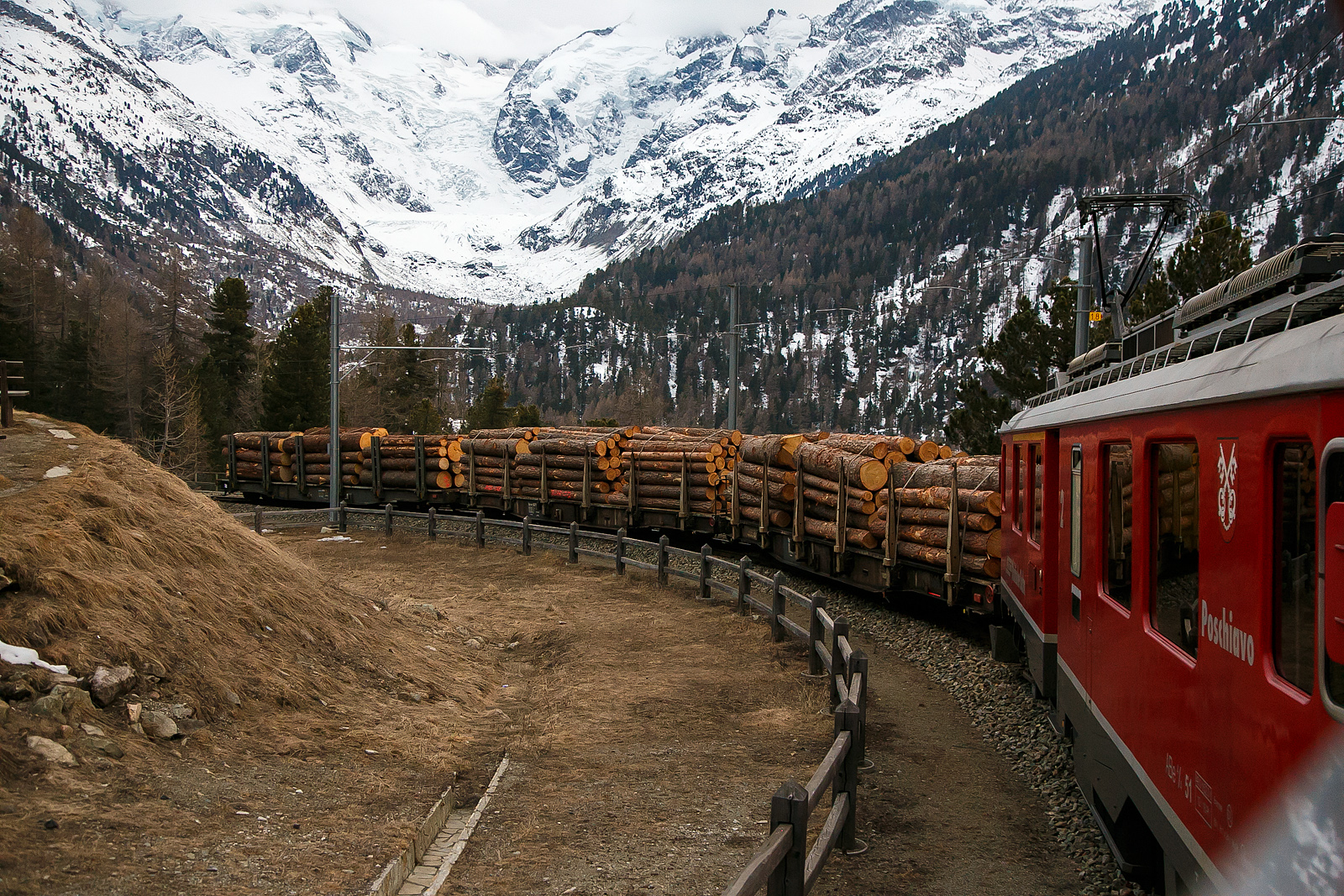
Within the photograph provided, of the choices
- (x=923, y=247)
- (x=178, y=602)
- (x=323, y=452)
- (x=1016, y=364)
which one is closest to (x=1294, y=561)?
(x=178, y=602)

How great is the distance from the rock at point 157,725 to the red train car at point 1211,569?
5.63 m

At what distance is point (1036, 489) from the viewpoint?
826 centimetres

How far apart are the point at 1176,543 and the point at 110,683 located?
20.4 ft

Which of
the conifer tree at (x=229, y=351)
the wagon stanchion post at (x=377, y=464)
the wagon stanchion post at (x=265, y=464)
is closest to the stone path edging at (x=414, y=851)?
the wagon stanchion post at (x=377, y=464)

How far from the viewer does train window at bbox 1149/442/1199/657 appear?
3648 mm

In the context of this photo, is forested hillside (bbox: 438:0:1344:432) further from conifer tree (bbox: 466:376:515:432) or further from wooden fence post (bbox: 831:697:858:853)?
wooden fence post (bbox: 831:697:858:853)

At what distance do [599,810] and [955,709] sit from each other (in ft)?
13.2

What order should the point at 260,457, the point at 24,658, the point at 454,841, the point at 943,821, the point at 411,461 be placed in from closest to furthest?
the point at 454,841, the point at 24,658, the point at 943,821, the point at 411,461, the point at 260,457

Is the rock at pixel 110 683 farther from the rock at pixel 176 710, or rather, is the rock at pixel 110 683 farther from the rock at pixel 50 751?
the rock at pixel 50 751

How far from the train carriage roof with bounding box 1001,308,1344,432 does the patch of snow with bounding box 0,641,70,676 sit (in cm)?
646

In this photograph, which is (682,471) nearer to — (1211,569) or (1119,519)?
(1119,519)

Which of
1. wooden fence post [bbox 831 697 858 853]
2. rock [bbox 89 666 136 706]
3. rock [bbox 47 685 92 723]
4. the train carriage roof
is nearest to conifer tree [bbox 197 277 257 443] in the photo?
rock [bbox 89 666 136 706]

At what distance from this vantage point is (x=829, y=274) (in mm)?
153375

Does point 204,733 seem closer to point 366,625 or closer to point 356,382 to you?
point 366,625
